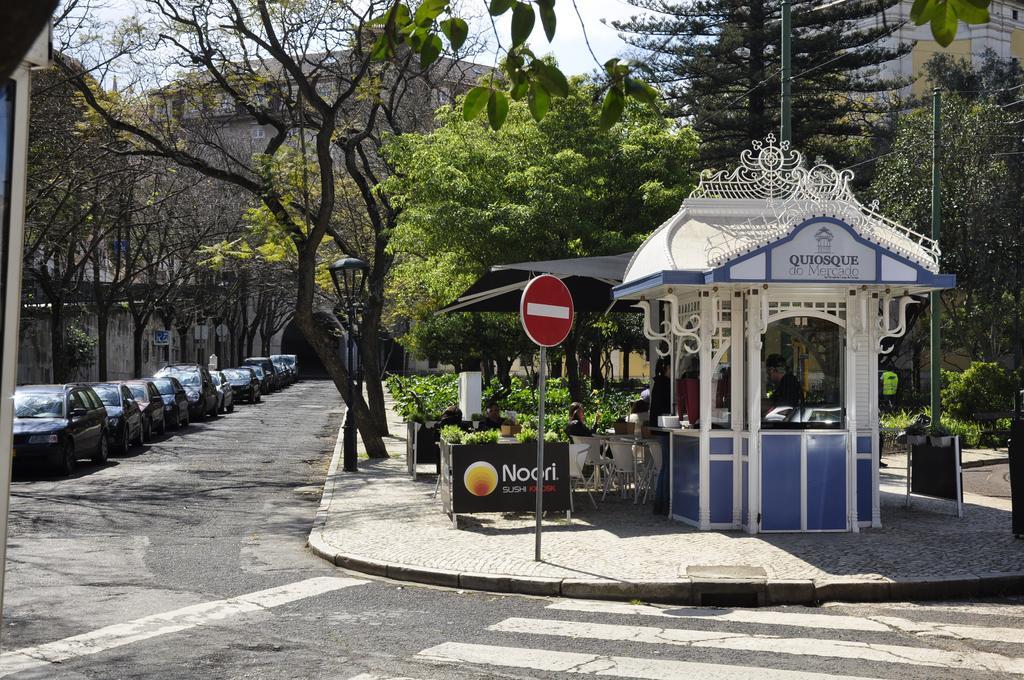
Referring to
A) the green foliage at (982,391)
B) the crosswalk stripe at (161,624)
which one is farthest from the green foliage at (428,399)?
the green foliage at (982,391)

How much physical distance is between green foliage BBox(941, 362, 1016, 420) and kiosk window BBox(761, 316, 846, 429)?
15.1 meters

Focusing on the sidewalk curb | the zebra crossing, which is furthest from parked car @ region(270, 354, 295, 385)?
the zebra crossing

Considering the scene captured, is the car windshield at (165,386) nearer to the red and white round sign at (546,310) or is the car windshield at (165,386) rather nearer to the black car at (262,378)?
the black car at (262,378)

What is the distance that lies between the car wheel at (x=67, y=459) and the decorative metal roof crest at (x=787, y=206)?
40.4 feet

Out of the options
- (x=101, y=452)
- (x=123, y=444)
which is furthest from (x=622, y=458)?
(x=123, y=444)

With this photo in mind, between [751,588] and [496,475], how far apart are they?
4164 millimetres

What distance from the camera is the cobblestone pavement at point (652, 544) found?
985cm

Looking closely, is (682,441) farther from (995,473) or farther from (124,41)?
(124,41)

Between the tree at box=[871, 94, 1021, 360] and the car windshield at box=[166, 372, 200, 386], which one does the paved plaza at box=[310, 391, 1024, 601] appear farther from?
the car windshield at box=[166, 372, 200, 386]

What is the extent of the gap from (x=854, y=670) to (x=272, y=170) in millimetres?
16069

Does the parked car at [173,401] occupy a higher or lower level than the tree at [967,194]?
lower

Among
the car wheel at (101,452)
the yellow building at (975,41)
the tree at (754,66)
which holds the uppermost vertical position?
the yellow building at (975,41)

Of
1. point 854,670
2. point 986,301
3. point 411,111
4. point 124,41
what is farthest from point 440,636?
point 986,301

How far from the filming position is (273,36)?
64.1ft
